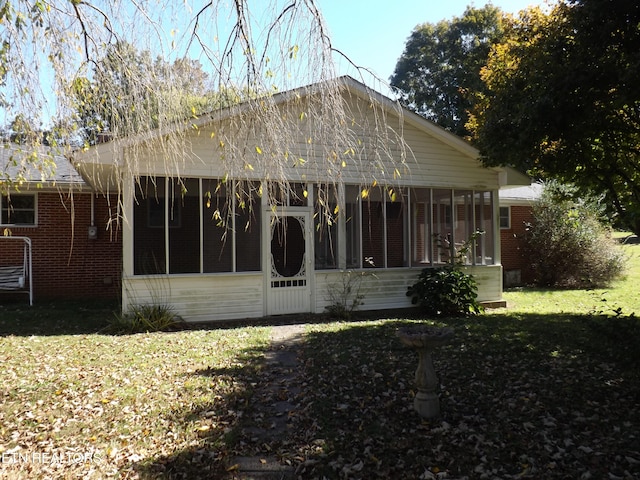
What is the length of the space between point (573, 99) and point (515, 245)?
1022 centimetres

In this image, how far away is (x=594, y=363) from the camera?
5914mm

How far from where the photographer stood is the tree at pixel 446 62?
24731 millimetres

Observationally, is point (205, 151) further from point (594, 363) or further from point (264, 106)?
point (594, 363)

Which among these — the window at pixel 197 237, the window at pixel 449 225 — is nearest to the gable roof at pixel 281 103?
the window at pixel 449 225

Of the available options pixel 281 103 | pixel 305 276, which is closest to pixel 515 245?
pixel 305 276

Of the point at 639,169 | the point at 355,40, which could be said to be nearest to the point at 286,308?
the point at 355,40

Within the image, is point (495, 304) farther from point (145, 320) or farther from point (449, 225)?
point (145, 320)

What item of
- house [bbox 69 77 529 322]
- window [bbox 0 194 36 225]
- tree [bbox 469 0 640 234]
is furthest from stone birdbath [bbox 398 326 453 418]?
window [bbox 0 194 36 225]

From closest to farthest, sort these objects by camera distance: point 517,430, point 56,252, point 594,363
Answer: point 517,430
point 594,363
point 56,252

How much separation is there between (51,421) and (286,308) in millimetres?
6008

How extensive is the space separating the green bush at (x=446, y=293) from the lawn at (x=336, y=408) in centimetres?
232

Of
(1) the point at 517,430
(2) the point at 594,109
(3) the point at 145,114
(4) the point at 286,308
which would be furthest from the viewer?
(4) the point at 286,308

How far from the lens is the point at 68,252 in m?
12.6

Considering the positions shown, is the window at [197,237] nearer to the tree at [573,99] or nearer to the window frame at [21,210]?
the window frame at [21,210]
